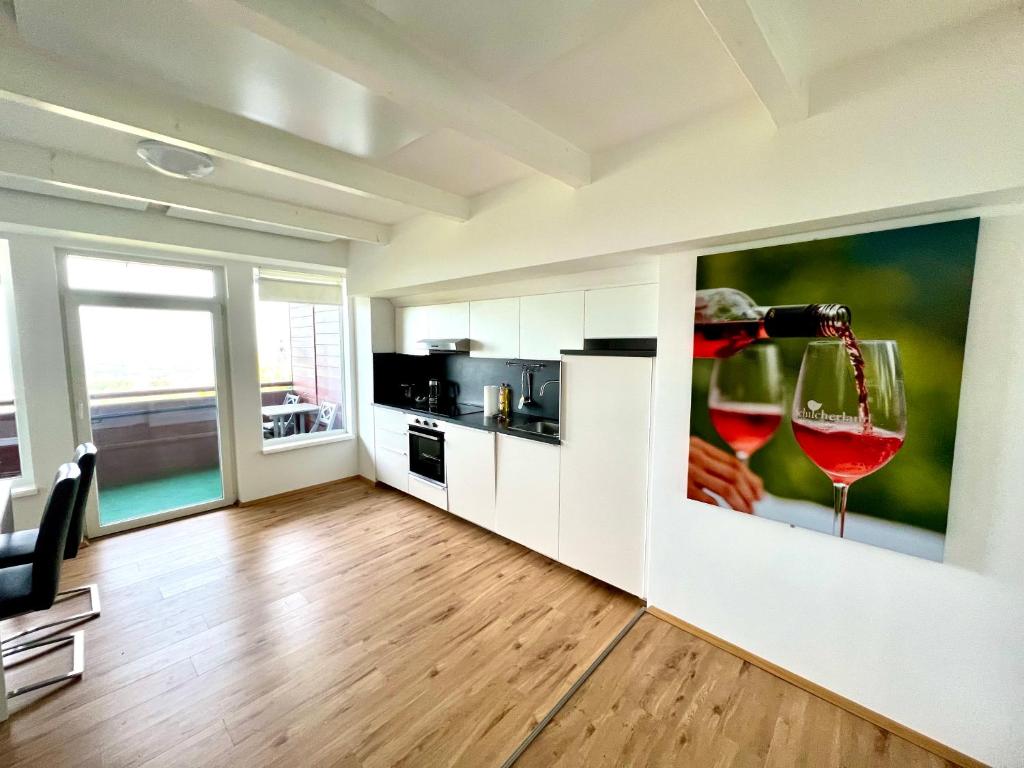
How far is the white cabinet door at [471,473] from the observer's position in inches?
127

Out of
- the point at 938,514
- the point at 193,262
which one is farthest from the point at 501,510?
the point at 193,262

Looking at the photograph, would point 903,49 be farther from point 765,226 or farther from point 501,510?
point 501,510

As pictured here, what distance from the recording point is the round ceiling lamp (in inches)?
78.2

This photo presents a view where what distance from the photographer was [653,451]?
2287 millimetres

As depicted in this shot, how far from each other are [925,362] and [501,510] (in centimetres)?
257

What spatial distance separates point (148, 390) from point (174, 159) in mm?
2367

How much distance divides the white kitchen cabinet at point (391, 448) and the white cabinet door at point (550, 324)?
1.62m

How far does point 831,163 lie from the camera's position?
154 cm

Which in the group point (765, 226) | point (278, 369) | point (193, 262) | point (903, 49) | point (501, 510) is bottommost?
point (501, 510)

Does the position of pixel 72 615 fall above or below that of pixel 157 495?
below

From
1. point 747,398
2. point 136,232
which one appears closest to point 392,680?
point 747,398

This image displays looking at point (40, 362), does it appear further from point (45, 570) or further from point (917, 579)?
point (917, 579)

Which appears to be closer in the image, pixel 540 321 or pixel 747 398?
pixel 747 398

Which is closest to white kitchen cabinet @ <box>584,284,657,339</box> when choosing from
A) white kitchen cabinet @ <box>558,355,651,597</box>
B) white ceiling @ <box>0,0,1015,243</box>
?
white kitchen cabinet @ <box>558,355,651,597</box>
